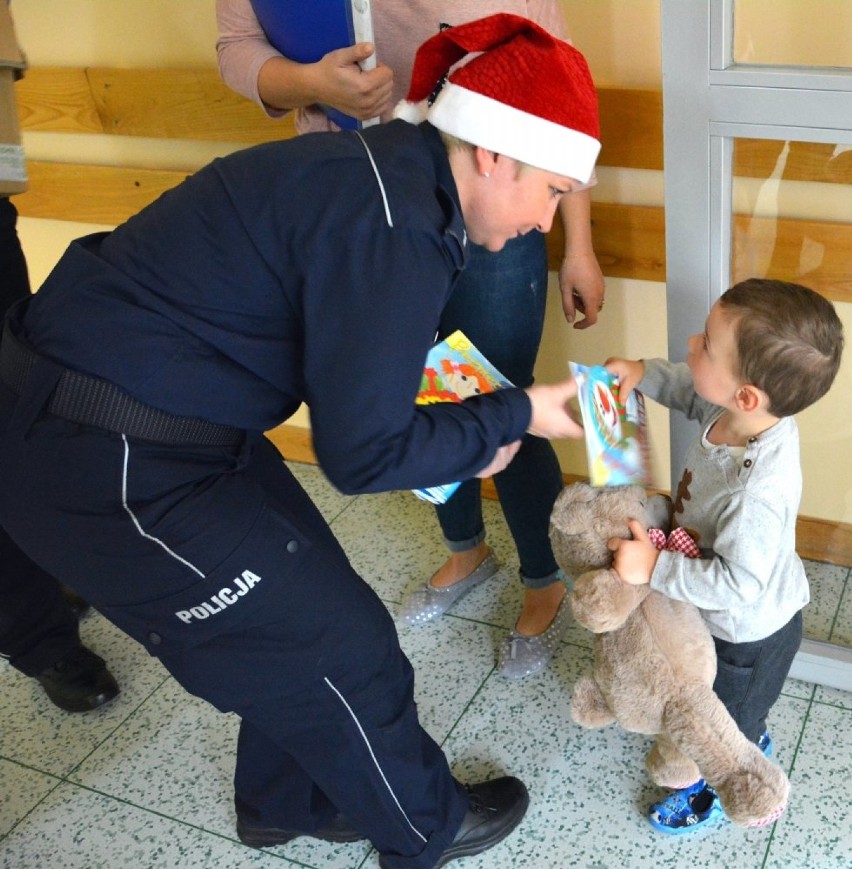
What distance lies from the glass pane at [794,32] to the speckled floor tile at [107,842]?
144 centimetres

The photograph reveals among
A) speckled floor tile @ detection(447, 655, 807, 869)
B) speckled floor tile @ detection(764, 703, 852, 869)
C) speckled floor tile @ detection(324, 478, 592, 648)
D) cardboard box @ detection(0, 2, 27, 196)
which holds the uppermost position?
cardboard box @ detection(0, 2, 27, 196)

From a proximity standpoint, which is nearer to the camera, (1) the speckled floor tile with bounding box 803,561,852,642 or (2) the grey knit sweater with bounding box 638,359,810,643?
(2) the grey knit sweater with bounding box 638,359,810,643

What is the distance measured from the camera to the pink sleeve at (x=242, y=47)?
5.26ft

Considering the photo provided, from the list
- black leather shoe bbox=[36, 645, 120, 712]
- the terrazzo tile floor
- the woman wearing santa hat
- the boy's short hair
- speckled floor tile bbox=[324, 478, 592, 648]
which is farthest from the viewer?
speckled floor tile bbox=[324, 478, 592, 648]

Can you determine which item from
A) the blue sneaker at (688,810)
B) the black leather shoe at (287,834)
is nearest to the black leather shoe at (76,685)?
the black leather shoe at (287,834)

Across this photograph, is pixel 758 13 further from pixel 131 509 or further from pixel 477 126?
pixel 131 509

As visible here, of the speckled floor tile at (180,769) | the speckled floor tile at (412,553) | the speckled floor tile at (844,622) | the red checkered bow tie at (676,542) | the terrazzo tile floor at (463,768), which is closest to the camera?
the red checkered bow tie at (676,542)

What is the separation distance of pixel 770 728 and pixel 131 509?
1.20 metres

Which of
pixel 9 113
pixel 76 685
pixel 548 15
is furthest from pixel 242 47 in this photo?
pixel 76 685

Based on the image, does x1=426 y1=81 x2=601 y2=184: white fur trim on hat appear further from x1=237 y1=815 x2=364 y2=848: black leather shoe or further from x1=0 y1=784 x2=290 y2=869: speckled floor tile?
x1=0 y1=784 x2=290 y2=869: speckled floor tile

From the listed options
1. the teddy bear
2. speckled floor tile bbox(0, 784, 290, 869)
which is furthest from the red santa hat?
speckled floor tile bbox(0, 784, 290, 869)

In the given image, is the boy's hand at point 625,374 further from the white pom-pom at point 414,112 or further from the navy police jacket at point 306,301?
the white pom-pom at point 414,112

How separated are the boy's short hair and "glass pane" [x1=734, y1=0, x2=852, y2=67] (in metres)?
0.33

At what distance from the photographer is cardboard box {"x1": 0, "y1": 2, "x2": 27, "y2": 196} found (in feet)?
5.23
